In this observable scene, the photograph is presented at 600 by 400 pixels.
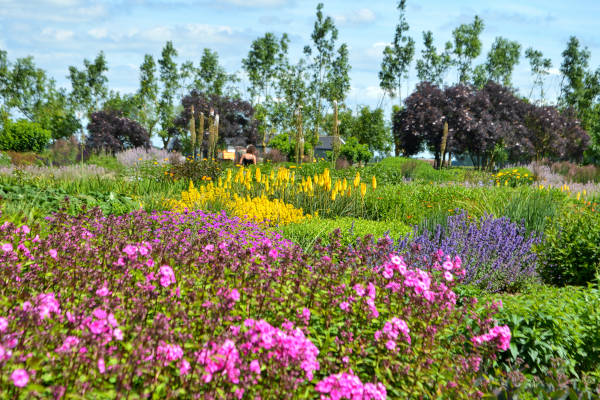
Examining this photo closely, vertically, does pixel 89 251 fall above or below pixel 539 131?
below

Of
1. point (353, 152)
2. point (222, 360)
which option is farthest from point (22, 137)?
point (222, 360)

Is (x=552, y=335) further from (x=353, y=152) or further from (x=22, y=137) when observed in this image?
(x=22, y=137)

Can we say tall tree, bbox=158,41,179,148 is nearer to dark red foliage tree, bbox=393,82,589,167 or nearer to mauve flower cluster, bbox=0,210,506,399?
dark red foliage tree, bbox=393,82,589,167

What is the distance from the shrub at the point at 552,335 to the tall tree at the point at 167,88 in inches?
1650

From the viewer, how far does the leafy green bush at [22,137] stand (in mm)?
30172

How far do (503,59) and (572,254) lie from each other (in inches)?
1822

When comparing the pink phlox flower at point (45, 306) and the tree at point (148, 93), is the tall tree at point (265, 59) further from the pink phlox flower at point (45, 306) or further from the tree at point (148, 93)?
the pink phlox flower at point (45, 306)

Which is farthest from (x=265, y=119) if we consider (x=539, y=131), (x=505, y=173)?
(x=505, y=173)

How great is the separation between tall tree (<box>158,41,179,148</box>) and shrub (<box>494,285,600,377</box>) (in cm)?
4192

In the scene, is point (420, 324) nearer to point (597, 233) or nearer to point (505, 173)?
point (597, 233)

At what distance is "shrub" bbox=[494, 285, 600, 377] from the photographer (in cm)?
355

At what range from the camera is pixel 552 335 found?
365cm

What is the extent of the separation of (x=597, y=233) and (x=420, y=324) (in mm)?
4061

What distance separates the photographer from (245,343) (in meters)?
2.17
